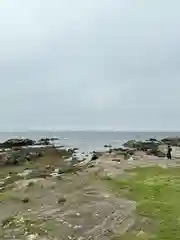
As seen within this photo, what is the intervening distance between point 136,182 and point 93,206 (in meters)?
7.68

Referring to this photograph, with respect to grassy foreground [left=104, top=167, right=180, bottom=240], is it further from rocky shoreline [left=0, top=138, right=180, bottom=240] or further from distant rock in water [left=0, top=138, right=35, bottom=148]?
distant rock in water [left=0, top=138, right=35, bottom=148]

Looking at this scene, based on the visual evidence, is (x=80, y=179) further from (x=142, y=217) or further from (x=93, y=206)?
(x=142, y=217)

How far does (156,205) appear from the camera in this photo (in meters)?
20.2

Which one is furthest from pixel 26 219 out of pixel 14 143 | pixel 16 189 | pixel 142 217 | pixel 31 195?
pixel 14 143

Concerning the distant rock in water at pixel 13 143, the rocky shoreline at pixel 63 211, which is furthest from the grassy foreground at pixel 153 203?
the distant rock in water at pixel 13 143

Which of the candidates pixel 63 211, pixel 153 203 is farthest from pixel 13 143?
→ pixel 153 203

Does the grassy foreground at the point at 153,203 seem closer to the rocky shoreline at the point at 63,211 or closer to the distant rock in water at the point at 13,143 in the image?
the rocky shoreline at the point at 63,211

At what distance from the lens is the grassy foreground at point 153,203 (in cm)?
1557

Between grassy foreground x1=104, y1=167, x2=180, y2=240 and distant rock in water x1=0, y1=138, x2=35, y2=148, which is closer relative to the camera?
grassy foreground x1=104, y1=167, x2=180, y2=240

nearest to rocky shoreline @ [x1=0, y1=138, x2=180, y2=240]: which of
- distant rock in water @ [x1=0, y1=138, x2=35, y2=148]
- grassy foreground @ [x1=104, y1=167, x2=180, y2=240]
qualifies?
grassy foreground @ [x1=104, y1=167, x2=180, y2=240]

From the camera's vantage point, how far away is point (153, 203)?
20.7 metres

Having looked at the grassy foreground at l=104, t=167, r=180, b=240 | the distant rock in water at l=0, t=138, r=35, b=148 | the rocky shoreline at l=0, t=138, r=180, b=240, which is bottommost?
the rocky shoreline at l=0, t=138, r=180, b=240

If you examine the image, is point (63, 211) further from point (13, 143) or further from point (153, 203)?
point (13, 143)

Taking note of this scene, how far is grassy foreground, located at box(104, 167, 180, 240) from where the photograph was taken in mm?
15570
